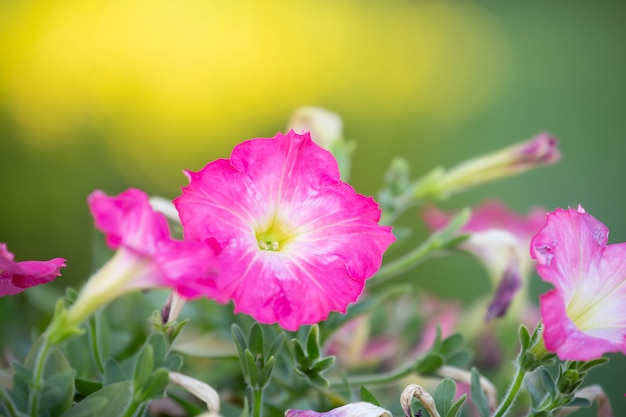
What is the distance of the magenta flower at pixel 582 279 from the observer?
354mm

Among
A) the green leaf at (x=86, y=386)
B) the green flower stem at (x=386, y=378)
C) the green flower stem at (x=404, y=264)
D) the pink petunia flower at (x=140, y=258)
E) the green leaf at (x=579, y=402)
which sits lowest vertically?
the green flower stem at (x=386, y=378)

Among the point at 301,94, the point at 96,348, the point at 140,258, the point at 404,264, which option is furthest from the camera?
the point at 301,94

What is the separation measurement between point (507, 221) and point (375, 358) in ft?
0.71

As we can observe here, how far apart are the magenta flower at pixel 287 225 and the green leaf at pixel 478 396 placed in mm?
102

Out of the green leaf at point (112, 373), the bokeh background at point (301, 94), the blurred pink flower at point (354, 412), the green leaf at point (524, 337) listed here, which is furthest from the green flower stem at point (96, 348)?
the bokeh background at point (301, 94)

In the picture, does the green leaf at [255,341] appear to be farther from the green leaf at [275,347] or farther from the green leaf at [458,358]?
the green leaf at [458,358]

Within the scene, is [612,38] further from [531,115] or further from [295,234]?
[295,234]

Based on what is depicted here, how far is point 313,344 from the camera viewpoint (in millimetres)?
430

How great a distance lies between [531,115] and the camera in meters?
2.42

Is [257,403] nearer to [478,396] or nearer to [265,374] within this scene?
[265,374]

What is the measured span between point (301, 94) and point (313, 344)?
1.69m

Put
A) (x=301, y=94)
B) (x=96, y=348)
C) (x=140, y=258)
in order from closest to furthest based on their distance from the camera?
(x=140, y=258)
(x=96, y=348)
(x=301, y=94)

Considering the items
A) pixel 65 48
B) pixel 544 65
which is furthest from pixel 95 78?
pixel 544 65

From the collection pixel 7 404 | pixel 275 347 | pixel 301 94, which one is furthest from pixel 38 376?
pixel 301 94
